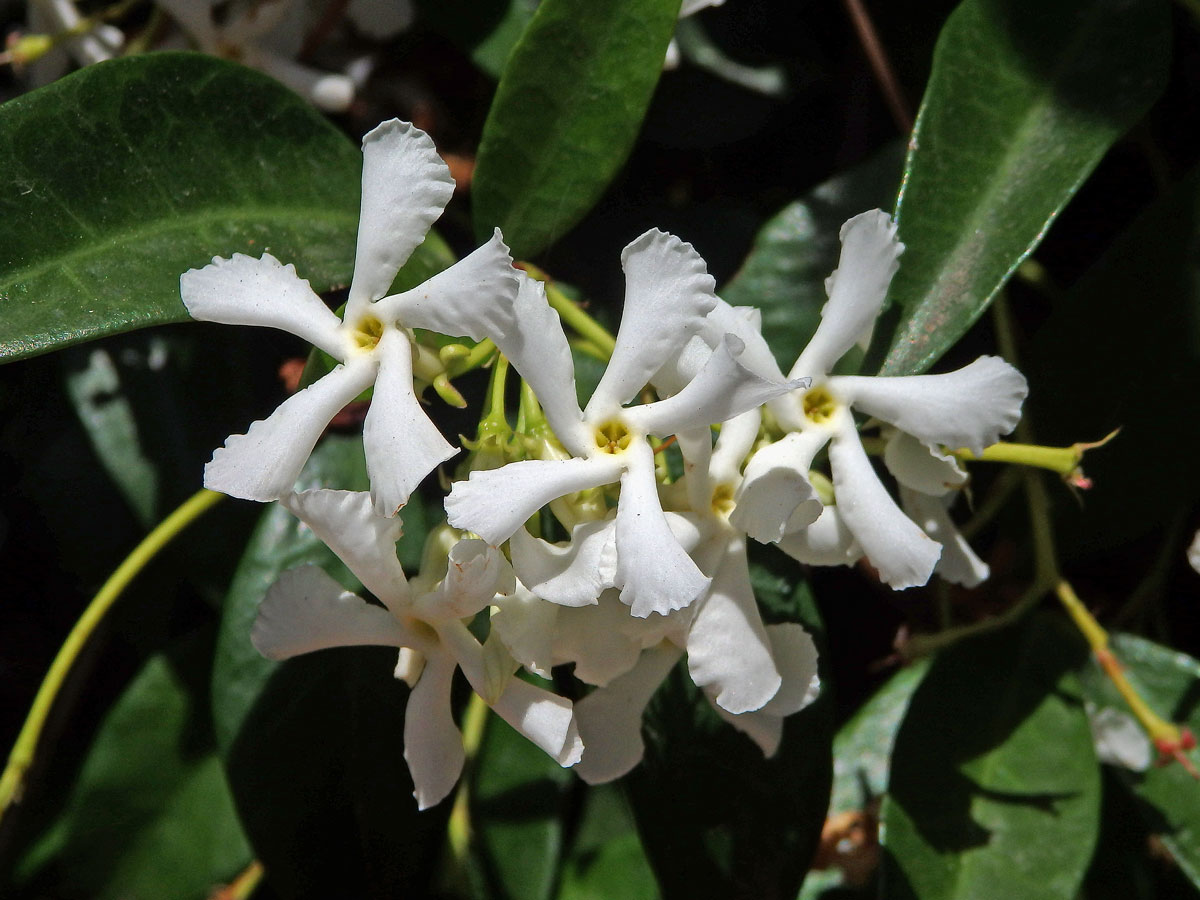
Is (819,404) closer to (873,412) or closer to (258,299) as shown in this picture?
(873,412)

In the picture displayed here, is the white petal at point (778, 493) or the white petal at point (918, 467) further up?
the white petal at point (778, 493)

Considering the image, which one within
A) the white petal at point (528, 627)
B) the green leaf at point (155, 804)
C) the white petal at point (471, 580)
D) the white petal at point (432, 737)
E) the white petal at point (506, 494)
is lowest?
the green leaf at point (155, 804)

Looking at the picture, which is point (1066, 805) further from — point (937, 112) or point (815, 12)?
point (815, 12)

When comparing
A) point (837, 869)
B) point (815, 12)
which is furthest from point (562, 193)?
point (837, 869)

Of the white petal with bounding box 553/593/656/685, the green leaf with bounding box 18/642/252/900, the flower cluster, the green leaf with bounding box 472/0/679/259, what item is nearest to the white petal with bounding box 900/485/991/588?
the flower cluster

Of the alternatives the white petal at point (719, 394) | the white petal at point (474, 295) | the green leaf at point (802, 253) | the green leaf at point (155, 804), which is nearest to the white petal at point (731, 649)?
the white petal at point (719, 394)

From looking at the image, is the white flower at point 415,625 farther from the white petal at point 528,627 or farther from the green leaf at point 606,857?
the green leaf at point 606,857
